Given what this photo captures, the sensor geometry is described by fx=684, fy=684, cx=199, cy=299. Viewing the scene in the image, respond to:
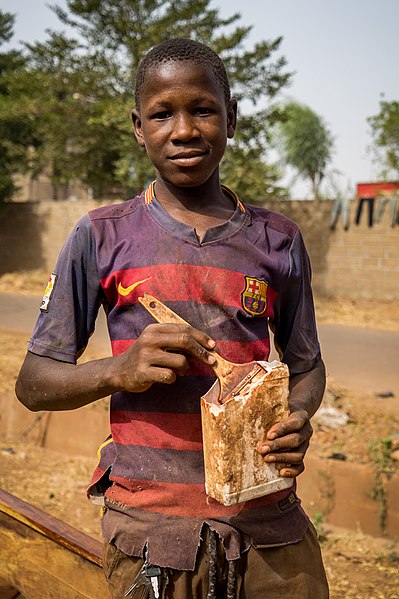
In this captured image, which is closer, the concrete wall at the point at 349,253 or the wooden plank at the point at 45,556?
the wooden plank at the point at 45,556

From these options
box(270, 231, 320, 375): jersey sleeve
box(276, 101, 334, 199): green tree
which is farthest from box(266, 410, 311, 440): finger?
box(276, 101, 334, 199): green tree

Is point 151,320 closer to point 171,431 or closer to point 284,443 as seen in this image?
point 171,431

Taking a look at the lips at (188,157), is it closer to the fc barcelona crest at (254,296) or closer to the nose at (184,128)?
the nose at (184,128)

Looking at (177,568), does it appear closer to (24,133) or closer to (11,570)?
(11,570)

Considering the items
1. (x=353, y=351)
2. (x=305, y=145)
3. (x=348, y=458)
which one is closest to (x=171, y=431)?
(x=348, y=458)

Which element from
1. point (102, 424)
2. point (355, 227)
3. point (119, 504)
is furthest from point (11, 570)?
point (355, 227)

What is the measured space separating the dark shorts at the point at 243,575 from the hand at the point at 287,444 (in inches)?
7.8

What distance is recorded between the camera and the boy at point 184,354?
130cm

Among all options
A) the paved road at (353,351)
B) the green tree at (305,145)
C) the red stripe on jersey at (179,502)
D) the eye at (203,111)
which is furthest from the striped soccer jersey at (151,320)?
the green tree at (305,145)

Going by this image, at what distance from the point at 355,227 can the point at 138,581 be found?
31.8 feet

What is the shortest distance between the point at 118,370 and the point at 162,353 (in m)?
0.11

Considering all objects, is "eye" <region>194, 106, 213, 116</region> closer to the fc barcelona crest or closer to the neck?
the neck

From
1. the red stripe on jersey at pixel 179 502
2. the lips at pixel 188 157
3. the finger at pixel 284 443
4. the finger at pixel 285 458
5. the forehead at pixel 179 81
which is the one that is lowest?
the red stripe on jersey at pixel 179 502

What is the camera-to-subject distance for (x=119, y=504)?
1343 millimetres
